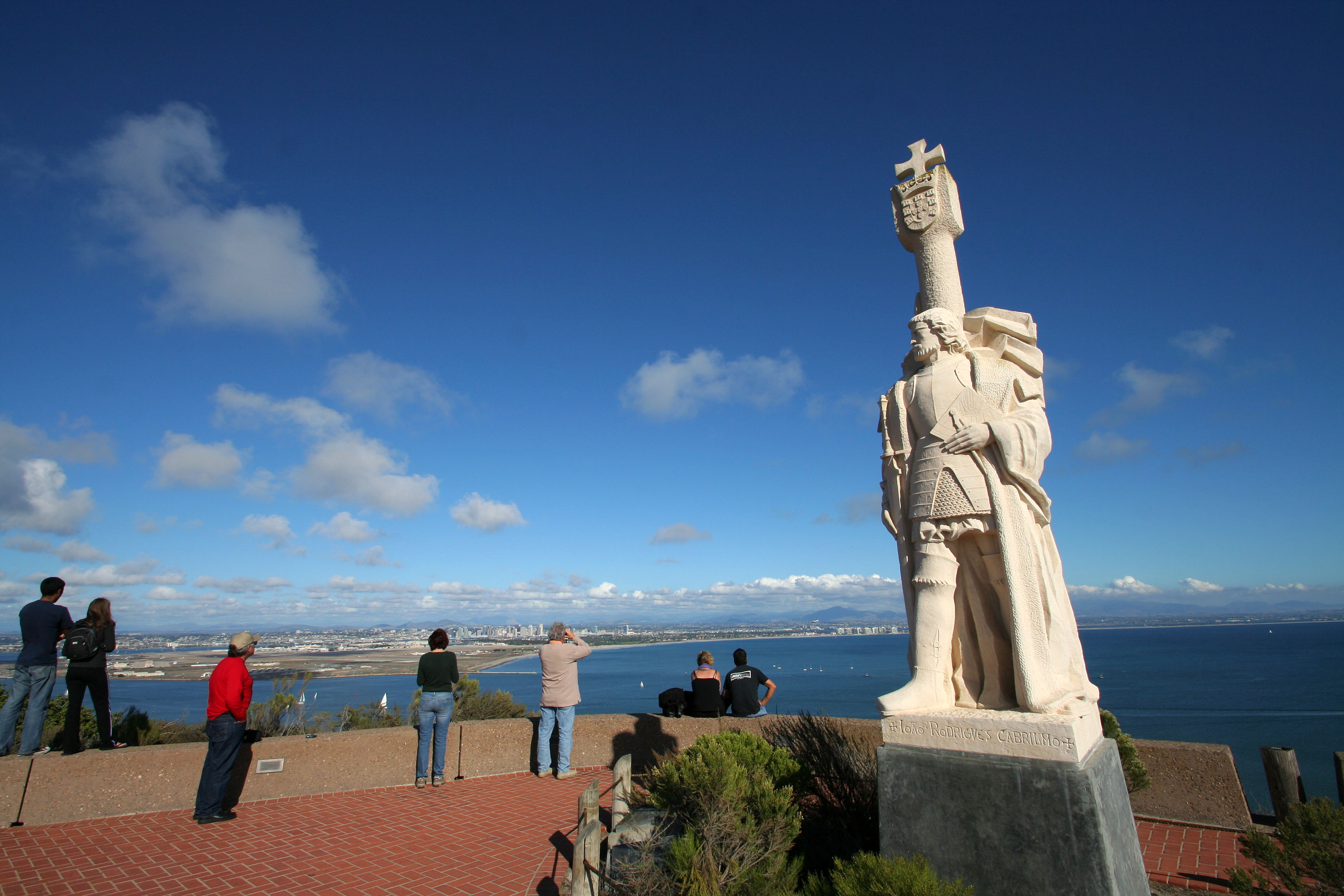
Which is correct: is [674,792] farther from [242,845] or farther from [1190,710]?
[1190,710]

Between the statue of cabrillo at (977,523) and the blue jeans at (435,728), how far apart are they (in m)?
4.81

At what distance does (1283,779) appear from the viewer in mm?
5863

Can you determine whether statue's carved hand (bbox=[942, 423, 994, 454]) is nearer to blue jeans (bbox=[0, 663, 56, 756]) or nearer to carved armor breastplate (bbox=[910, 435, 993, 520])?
carved armor breastplate (bbox=[910, 435, 993, 520])

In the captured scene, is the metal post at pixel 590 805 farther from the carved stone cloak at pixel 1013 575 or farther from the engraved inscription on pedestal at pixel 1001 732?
the carved stone cloak at pixel 1013 575

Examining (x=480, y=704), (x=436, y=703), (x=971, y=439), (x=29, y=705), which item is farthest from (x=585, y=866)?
(x=480, y=704)

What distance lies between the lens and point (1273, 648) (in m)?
127

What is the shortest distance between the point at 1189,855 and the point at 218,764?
26.3 ft

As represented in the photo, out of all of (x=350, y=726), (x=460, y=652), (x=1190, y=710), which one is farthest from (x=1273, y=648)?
(x=350, y=726)

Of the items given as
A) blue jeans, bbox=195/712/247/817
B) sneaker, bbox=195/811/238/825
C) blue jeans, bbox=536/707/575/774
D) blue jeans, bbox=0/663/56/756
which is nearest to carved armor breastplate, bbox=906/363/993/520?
blue jeans, bbox=536/707/575/774

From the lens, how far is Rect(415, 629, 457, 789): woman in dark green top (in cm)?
675

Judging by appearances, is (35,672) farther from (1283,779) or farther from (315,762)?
(1283,779)

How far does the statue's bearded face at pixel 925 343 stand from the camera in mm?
4488

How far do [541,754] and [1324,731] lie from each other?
54528 mm

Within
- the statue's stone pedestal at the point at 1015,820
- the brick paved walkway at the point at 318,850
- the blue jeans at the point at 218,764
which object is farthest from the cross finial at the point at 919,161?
the blue jeans at the point at 218,764
